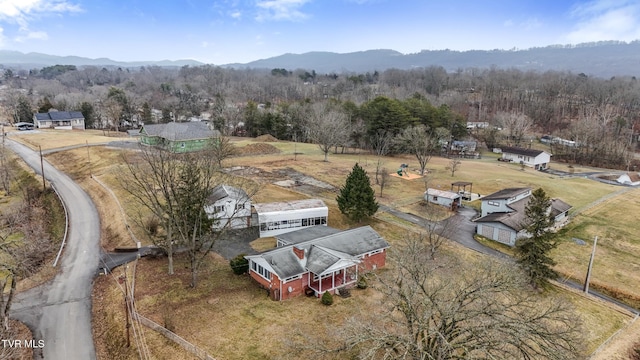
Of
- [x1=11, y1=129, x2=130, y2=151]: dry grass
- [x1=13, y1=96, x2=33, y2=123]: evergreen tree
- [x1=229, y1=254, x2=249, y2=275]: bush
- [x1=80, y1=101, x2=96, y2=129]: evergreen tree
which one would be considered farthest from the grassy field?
[x1=13, y1=96, x2=33, y2=123]: evergreen tree

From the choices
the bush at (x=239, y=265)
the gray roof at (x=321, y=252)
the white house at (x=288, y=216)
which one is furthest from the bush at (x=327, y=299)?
the white house at (x=288, y=216)

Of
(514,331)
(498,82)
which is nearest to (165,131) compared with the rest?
(514,331)

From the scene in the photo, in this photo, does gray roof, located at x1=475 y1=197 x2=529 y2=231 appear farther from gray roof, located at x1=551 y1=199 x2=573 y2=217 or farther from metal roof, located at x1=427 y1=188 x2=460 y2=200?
metal roof, located at x1=427 y1=188 x2=460 y2=200

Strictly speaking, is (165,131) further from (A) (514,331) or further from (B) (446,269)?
(A) (514,331)

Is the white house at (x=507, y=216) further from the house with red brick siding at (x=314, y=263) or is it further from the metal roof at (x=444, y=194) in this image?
the house with red brick siding at (x=314, y=263)

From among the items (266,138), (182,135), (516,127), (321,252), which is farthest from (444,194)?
(516,127)

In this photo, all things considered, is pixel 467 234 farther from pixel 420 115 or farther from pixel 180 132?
pixel 180 132
